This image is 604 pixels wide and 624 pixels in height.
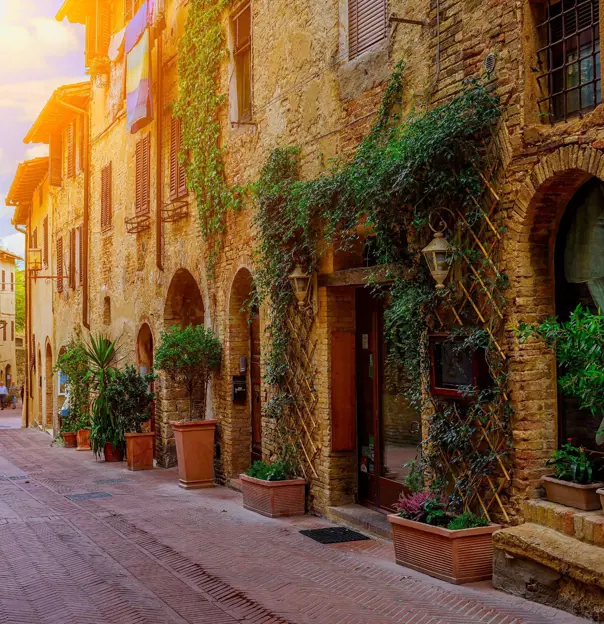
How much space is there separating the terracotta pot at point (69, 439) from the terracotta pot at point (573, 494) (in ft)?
51.3

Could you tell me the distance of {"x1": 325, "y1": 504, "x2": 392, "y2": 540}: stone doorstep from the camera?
8.62m

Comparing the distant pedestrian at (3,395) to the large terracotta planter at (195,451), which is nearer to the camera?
the large terracotta planter at (195,451)

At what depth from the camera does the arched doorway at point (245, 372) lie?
12.3 metres

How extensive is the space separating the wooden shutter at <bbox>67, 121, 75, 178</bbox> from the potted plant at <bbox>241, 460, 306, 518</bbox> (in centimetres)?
1579

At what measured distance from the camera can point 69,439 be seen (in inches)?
802

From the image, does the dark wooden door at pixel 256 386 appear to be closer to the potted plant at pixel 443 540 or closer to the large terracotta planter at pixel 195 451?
the large terracotta planter at pixel 195 451

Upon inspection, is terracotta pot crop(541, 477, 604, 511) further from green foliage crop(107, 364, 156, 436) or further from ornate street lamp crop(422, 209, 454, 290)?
green foliage crop(107, 364, 156, 436)

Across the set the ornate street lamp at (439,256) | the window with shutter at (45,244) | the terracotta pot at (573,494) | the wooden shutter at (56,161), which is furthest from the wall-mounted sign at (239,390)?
the window with shutter at (45,244)

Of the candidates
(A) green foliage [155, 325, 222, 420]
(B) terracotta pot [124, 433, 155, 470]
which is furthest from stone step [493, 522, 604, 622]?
(B) terracotta pot [124, 433, 155, 470]

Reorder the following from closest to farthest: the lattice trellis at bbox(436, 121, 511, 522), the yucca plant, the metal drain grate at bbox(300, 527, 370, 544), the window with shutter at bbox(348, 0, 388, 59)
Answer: the lattice trellis at bbox(436, 121, 511, 522) → the metal drain grate at bbox(300, 527, 370, 544) → the window with shutter at bbox(348, 0, 388, 59) → the yucca plant

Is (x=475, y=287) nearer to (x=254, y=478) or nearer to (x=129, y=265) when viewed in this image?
(x=254, y=478)

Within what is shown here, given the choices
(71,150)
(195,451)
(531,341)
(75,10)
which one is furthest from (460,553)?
(71,150)

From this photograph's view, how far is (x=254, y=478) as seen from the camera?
10039 mm

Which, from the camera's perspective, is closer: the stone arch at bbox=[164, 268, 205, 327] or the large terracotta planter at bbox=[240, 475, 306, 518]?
the large terracotta planter at bbox=[240, 475, 306, 518]
